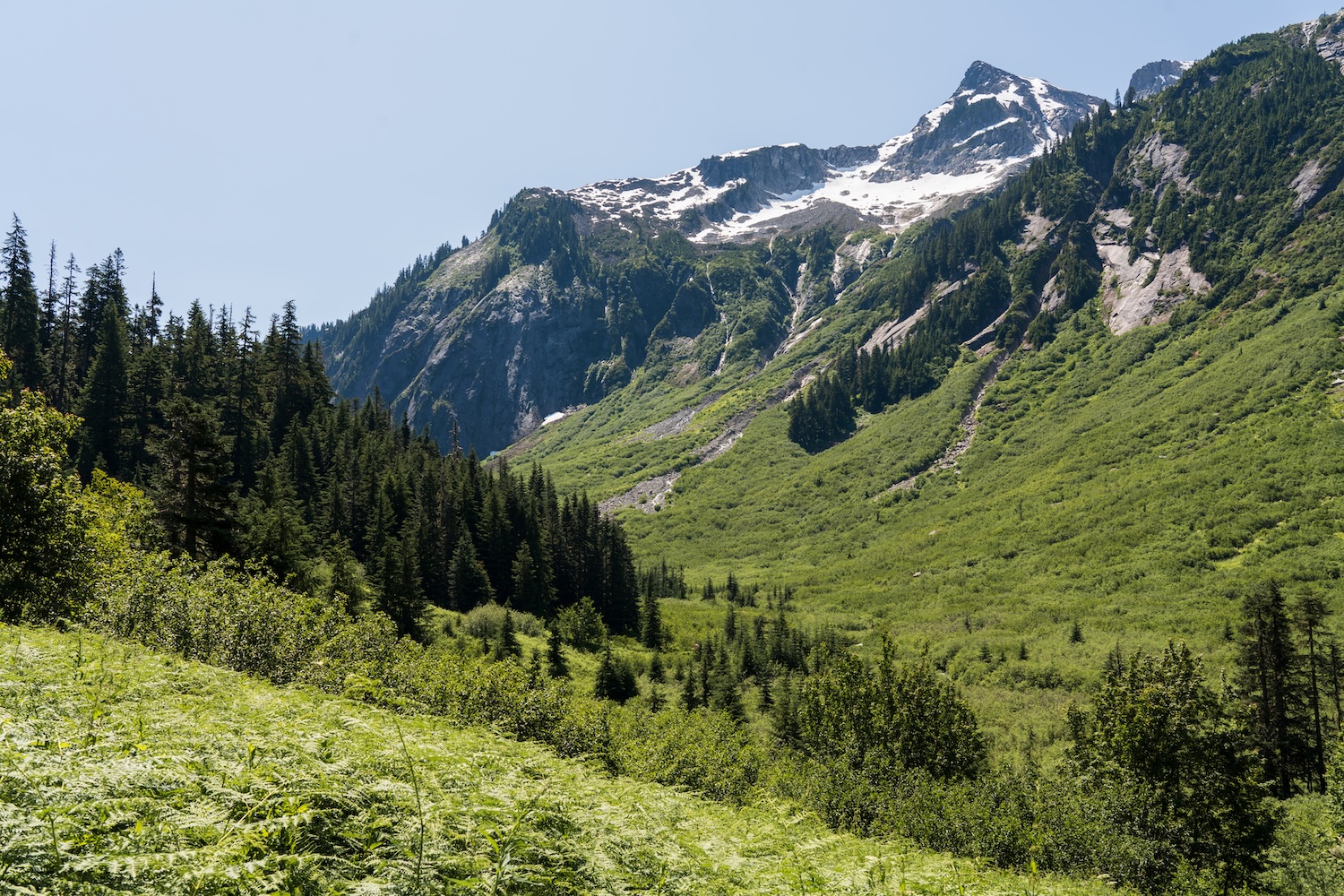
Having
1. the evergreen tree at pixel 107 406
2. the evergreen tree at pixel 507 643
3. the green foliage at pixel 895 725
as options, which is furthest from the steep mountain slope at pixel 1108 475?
the evergreen tree at pixel 107 406

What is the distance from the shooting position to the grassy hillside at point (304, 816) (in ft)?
17.7

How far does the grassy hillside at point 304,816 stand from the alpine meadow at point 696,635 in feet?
0.23

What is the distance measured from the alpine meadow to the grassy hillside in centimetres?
7

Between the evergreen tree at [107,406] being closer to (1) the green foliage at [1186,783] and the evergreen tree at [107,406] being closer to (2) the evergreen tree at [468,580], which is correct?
(2) the evergreen tree at [468,580]

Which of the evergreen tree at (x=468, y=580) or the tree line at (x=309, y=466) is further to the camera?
the evergreen tree at (x=468, y=580)

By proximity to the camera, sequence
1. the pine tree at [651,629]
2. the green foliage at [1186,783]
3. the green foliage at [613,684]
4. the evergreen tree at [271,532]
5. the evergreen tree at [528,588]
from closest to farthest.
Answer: the green foliage at [1186,783] < the evergreen tree at [271,532] < the green foliage at [613,684] < the evergreen tree at [528,588] < the pine tree at [651,629]

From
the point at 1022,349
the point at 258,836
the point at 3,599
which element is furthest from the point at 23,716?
the point at 1022,349

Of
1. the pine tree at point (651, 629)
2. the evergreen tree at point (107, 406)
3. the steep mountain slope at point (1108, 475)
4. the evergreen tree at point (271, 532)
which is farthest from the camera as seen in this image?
the pine tree at point (651, 629)

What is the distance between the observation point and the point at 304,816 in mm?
6859

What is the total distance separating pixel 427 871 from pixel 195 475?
1836 inches

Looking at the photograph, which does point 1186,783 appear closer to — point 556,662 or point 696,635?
point 556,662

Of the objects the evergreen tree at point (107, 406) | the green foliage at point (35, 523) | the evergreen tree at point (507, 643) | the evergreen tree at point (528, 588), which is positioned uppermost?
the evergreen tree at point (107, 406)

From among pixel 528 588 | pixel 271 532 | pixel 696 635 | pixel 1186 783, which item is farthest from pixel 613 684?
pixel 1186 783

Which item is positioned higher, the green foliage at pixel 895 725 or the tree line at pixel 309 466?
the tree line at pixel 309 466
